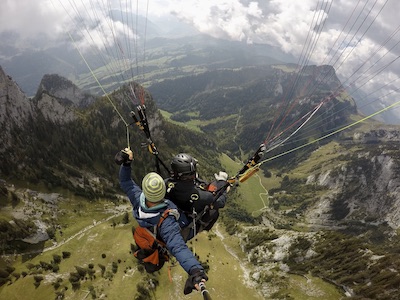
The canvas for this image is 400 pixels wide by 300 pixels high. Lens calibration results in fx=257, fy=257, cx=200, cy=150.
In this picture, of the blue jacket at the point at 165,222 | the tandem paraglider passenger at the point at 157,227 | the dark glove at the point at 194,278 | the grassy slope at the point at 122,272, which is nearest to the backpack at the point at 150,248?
the tandem paraglider passenger at the point at 157,227

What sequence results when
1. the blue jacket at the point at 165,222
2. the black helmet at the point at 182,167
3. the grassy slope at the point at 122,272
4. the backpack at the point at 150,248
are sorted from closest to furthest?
the blue jacket at the point at 165,222, the backpack at the point at 150,248, the black helmet at the point at 182,167, the grassy slope at the point at 122,272

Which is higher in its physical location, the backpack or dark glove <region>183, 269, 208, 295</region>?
dark glove <region>183, 269, 208, 295</region>

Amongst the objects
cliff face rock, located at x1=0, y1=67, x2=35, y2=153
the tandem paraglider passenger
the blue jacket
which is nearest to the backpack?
the tandem paraglider passenger

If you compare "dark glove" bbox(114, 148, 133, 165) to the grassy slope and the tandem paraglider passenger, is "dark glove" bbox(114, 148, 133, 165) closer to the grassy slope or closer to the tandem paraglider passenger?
the tandem paraglider passenger

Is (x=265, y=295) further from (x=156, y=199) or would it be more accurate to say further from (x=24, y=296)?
(x=156, y=199)

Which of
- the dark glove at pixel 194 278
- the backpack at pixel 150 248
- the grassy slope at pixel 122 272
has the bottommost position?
the grassy slope at pixel 122 272

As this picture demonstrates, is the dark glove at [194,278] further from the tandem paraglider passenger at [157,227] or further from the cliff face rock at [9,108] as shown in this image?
the cliff face rock at [9,108]

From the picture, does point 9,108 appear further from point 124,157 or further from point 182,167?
point 182,167
